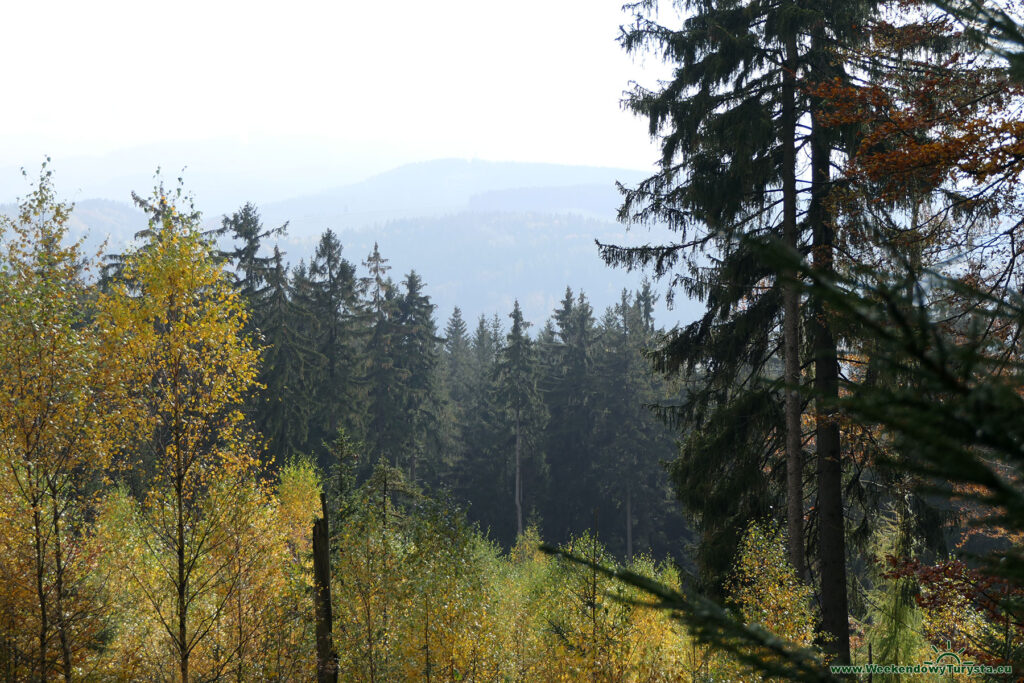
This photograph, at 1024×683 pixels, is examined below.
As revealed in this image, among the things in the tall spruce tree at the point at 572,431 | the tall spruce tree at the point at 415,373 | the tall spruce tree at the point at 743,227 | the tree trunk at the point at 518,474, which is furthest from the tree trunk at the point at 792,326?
the tree trunk at the point at 518,474

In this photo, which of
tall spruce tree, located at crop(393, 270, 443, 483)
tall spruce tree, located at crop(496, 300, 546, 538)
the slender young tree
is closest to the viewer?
the slender young tree

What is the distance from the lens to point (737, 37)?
37.5ft

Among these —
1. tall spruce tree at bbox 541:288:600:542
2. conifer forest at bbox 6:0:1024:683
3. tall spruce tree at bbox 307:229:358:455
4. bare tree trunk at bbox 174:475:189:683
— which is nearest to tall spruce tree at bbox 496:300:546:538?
tall spruce tree at bbox 541:288:600:542

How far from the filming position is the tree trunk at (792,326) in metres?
11.8

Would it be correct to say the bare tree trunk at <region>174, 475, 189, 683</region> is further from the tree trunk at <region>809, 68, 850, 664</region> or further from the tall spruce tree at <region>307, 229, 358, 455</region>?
the tall spruce tree at <region>307, 229, 358, 455</region>

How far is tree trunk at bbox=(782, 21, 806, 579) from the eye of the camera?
464 inches

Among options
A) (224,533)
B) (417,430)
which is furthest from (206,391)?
(417,430)

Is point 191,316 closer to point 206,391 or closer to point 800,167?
point 206,391

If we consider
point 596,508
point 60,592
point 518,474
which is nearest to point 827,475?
point 596,508

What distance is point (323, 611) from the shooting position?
13.1m

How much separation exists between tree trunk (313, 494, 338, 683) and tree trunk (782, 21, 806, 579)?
28.3 feet

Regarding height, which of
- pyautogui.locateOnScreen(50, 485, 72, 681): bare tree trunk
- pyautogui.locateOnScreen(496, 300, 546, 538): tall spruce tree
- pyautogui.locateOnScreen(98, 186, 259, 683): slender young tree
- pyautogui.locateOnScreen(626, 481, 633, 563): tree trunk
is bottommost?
pyautogui.locateOnScreen(626, 481, 633, 563): tree trunk

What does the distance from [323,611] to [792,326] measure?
1027 cm

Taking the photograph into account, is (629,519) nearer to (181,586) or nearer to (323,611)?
(323,611)
